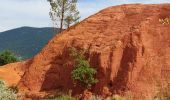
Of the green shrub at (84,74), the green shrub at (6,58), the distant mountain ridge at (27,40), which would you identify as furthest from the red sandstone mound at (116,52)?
the distant mountain ridge at (27,40)

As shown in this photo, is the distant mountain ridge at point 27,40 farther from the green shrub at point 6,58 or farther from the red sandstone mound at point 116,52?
the red sandstone mound at point 116,52

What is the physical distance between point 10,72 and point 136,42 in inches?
527

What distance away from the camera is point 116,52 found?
31469mm

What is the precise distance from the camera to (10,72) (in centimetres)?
4122

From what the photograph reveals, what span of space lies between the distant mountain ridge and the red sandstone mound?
4112 inches

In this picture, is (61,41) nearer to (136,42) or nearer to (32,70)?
(32,70)

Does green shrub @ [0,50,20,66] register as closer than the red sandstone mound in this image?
No

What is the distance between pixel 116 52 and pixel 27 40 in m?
141

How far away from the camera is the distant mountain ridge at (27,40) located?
151 m

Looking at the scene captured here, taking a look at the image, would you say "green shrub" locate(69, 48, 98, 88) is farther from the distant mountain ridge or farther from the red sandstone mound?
the distant mountain ridge

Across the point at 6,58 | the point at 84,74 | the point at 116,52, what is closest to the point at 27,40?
the point at 6,58

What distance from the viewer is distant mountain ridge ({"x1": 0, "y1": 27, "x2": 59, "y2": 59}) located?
151m

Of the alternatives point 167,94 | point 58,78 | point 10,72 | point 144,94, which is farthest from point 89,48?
point 167,94

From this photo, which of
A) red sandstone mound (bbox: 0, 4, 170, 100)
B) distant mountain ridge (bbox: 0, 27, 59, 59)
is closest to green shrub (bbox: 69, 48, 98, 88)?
red sandstone mound (bbox: 0, 4, 170, 100)
